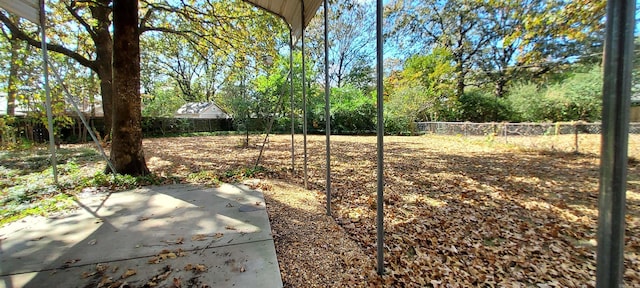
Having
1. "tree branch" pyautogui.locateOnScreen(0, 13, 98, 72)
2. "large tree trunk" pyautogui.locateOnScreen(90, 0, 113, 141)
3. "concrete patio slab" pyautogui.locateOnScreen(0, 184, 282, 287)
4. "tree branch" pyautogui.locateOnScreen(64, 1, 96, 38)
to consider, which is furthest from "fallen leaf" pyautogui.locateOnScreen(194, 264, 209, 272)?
"tree branch" pyautogui.locateOnScreen(0, 13, 98, 72)

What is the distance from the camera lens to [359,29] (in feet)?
73.3

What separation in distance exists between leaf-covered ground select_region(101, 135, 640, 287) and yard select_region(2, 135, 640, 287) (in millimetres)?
11

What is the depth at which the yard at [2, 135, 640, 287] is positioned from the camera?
6.25 ft

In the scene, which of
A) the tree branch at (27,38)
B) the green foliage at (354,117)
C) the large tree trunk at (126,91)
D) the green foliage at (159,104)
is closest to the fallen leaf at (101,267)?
the large tree trunk at (126,91)

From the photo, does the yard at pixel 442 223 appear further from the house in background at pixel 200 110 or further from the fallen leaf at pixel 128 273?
the house in background at pixel 200 110

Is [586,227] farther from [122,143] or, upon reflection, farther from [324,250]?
[122,143]

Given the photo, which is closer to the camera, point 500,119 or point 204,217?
point 204,217

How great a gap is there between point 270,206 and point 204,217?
736 mm

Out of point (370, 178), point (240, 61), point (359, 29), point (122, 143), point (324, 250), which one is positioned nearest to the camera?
point (324, 250)

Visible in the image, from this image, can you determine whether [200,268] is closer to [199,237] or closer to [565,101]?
[199,237]

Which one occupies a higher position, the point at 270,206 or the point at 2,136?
the point at 2,136

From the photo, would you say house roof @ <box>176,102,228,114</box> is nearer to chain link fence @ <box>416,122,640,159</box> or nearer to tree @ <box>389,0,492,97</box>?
tree @ <box>389,0,492,97</box>

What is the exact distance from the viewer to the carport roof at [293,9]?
3396 mm

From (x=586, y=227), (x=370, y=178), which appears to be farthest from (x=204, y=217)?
(x=586, y=227)
